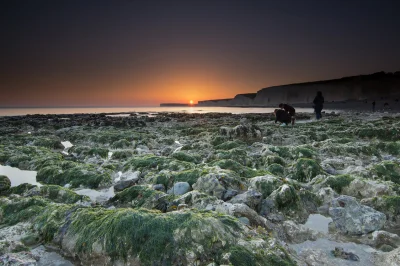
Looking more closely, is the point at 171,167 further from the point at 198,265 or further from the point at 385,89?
the point at 385,89

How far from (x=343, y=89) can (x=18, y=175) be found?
478 feet

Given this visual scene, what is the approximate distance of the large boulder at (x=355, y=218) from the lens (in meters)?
3.87

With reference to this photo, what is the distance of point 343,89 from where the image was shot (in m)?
129

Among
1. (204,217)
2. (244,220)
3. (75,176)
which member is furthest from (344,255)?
(75,176)

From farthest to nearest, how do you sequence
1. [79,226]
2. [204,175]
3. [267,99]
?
[267,99]
[204,175]
[79,226]

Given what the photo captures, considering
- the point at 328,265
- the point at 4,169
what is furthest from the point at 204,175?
the point at 4,169

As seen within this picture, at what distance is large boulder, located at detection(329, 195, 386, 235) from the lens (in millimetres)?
3865

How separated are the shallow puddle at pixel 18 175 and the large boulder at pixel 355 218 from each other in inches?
265

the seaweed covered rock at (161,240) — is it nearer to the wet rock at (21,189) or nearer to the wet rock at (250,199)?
the wet rock at (250,199)

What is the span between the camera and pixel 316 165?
21.3 ft

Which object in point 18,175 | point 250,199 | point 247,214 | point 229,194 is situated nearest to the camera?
point 247,214

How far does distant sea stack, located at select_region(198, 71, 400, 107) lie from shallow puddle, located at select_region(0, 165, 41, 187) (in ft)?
350

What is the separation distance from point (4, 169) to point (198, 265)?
8.02 meters

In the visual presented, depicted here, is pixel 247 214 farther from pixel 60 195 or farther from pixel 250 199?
pixel 60 195
